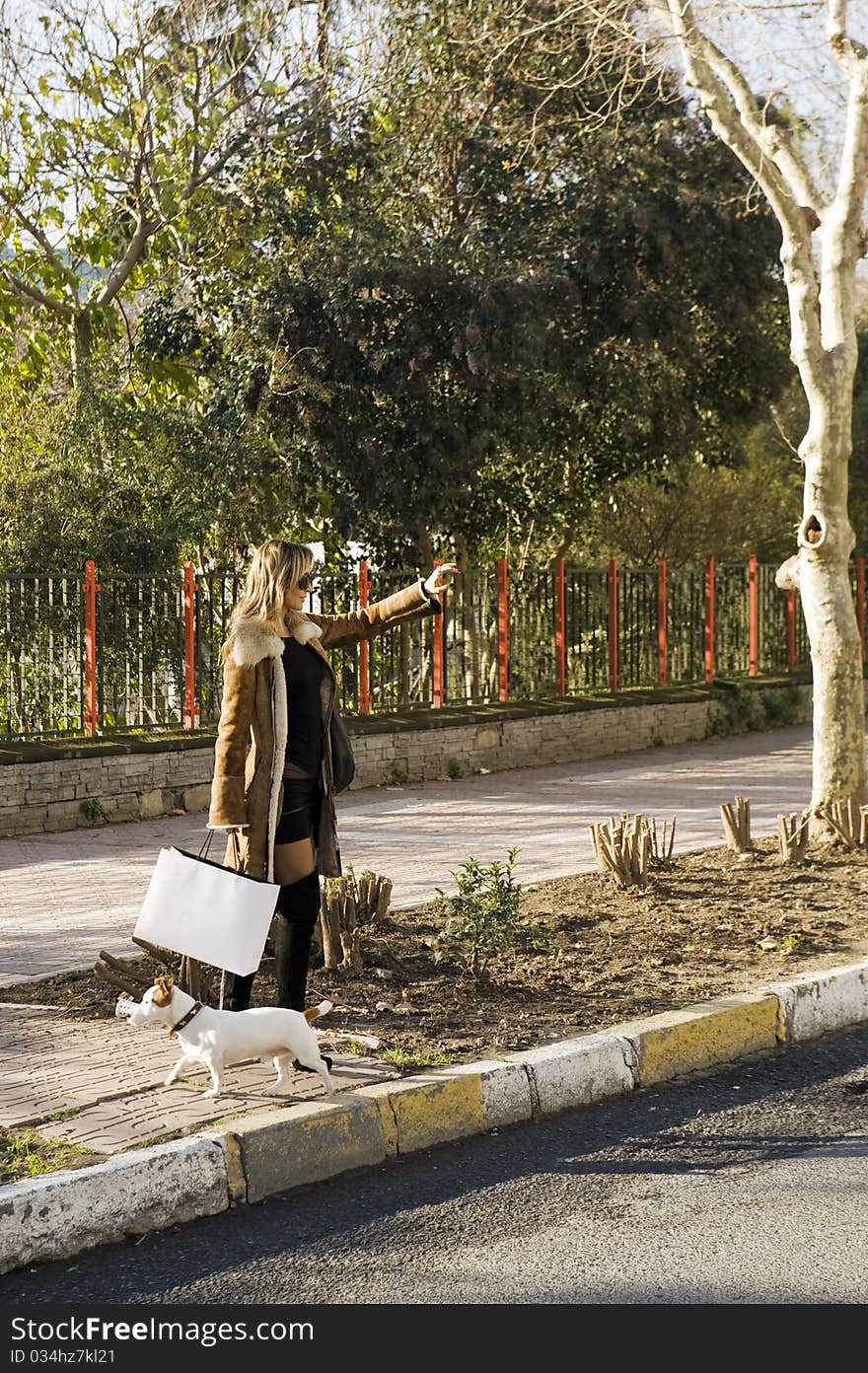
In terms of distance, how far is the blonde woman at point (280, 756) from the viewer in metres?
5.86

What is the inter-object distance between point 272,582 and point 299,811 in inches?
34.6

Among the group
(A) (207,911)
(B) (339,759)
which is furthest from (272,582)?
(A) (207,911)

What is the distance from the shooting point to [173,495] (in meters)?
16.4

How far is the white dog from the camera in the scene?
5266 millimetres

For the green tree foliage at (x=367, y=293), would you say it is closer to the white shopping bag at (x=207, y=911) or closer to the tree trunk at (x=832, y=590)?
the tree trunk at (x=832, y=590)

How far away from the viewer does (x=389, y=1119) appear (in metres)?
5.30

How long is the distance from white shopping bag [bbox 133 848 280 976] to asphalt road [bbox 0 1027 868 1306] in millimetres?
895

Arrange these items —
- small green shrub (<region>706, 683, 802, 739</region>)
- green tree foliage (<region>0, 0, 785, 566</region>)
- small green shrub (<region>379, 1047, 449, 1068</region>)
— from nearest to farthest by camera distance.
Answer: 1. small green shrub (<region>379, 1047, 449, 1068</region>)
2. green tree foliage (<region>0, 0, 785, 566</region>)
3. small green shrub (<region>706, 683, 802, 739</region>)

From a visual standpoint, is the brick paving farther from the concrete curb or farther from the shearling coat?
the shearling coat

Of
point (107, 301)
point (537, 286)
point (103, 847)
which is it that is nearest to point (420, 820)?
point (103, 847)

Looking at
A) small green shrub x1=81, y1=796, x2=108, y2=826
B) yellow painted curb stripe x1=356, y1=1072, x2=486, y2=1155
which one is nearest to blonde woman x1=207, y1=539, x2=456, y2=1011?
yellow painted curb stripe x1=356, y1=1072, x2=486, y2=1155

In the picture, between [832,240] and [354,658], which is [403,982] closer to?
[832,240]

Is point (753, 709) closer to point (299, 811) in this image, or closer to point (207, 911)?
point (299, 811)

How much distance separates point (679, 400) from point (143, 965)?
1406 centimetres
